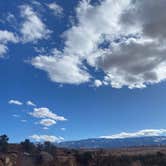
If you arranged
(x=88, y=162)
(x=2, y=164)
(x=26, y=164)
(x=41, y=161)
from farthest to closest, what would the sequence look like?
(x=88, y=162) < (x=41, y=161) < (x=26, y=164) < (x=2, y=164)

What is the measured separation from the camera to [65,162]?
81750mm

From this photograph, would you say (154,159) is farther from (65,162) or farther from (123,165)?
(65,162)

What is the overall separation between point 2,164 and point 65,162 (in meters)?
30.6

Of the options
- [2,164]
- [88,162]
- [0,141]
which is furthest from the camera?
[0,141]

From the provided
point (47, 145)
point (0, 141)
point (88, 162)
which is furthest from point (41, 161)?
point (47, 145)

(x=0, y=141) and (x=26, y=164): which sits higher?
(x=0, y=141)

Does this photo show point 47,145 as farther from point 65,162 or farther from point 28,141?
point 65,162

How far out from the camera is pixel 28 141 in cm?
10788

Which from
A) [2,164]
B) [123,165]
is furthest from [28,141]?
[2,164]

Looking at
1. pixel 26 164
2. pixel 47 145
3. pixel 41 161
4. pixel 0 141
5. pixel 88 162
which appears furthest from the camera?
pixel 47 145

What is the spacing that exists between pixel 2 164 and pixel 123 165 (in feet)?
173

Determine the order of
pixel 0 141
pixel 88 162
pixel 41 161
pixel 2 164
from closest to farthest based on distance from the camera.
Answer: pixel 2 164 < pixel 41 161 < pixel 88 162 < pixel 0 141

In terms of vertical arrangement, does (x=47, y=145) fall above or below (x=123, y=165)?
above

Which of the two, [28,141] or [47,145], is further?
[47,145]
